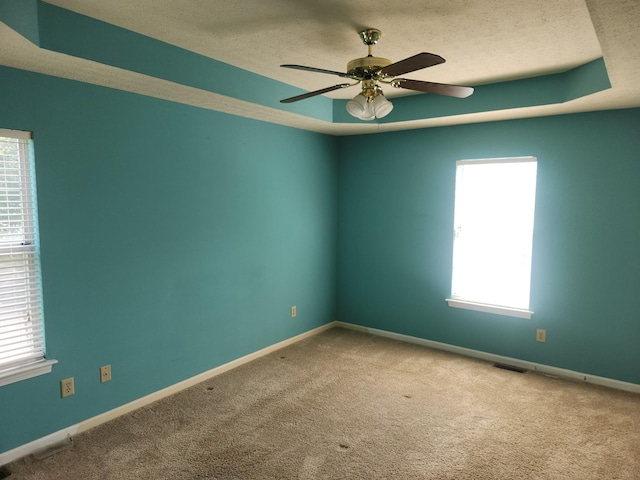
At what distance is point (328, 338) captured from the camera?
4.62 metres

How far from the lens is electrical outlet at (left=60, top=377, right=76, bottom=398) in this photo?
2629mm

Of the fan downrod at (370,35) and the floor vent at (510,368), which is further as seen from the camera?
the floor vent at (510,368)

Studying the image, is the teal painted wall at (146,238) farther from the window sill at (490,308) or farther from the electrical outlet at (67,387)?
the window sill at (490,308)

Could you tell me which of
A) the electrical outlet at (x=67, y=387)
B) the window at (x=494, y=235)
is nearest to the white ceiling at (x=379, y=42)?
the window at (x=494, y=235)

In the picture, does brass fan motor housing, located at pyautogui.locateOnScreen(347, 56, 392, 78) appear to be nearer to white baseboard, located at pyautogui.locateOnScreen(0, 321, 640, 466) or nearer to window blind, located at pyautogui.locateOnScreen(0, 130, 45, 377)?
window blind, located at pyautogui.locateOnScreen(0, 130, 45, 377)

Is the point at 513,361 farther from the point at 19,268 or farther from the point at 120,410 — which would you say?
the point at 19,268

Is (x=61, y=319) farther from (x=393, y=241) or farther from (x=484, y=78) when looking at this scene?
(x=484, y=78)

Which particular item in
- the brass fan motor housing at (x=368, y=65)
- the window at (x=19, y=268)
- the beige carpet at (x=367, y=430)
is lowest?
the beige carpet at (x=367, y=430)

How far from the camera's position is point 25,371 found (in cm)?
244

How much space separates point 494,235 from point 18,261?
3784 millimetres

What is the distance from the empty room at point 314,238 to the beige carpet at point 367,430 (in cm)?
2

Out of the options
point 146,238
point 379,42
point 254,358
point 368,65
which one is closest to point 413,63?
point 368,65

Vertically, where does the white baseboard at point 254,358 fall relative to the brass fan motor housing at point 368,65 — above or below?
below

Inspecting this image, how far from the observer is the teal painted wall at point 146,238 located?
2.53 metres
